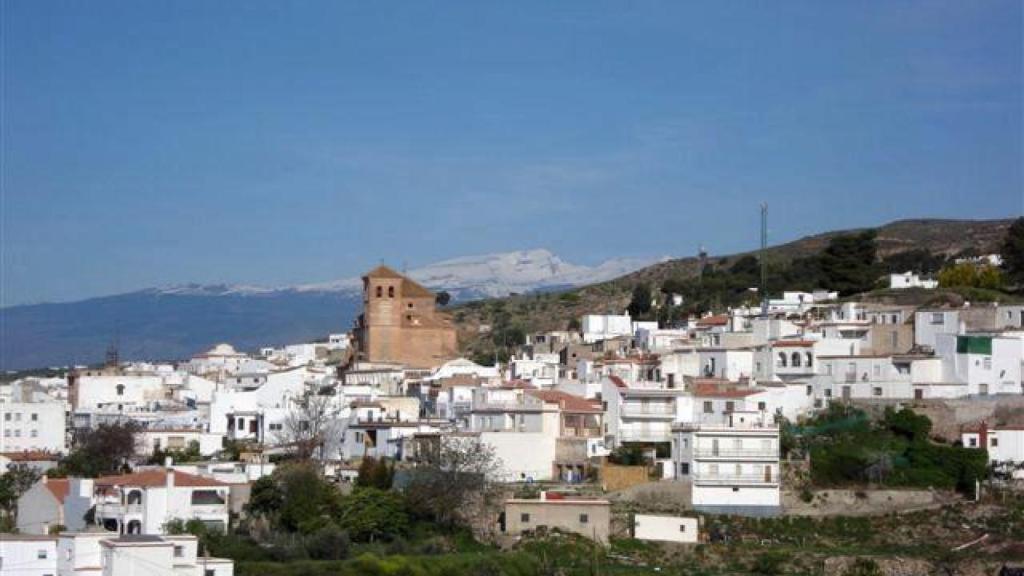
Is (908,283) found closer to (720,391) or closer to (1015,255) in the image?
(1015,255)

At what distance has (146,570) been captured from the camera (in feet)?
128

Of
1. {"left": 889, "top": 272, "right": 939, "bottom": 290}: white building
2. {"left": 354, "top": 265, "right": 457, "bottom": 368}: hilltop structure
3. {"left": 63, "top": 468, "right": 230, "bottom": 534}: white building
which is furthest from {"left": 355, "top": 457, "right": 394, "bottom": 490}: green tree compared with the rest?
{"left": 889, "top": 272, "right": 939, "bottom": 290}: white building

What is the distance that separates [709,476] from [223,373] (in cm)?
3146

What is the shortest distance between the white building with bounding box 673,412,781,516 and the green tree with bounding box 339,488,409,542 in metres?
7.52

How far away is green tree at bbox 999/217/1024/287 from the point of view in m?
71.2

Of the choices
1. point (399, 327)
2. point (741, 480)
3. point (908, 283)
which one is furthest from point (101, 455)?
point (908, 283)

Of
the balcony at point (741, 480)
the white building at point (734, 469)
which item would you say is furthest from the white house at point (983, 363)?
the balcony at point (741, 480)

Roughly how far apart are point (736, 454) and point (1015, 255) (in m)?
28.8

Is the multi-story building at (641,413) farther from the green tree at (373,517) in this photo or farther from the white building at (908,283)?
the white building at (908,283)

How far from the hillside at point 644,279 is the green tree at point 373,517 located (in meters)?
32.5

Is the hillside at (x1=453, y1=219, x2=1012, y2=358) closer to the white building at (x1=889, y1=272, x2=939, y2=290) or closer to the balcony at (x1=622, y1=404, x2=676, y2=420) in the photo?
the white building at (x1=889, y1=272, x2=939, y2=290)

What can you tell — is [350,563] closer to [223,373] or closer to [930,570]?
[930,570]

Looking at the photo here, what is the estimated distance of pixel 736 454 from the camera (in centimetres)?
4700

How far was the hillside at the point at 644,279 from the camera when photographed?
9144cm
